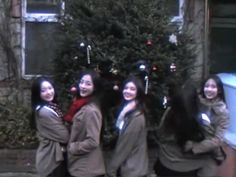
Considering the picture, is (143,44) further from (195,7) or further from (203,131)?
(203,131)

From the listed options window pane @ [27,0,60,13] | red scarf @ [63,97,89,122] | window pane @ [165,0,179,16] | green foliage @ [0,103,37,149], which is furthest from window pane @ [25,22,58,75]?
red scarf @ [63,97,89,122]

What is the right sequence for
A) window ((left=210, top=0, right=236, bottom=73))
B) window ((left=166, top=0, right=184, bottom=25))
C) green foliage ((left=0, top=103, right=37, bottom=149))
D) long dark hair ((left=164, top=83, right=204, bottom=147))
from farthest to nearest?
window ((left=210, top=0, right=236, bottom=73))
window ((left=166, top=0, right=184, bottom=25))
green foliage ((left=0, top=103, right=37, bottom=149))
long dark hair ((left=164, top=83, right=204, bottom=147))

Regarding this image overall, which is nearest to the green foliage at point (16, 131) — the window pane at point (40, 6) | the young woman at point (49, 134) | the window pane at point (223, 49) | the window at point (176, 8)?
the window pane at point (40, 6)

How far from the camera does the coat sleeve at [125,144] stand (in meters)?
6.07

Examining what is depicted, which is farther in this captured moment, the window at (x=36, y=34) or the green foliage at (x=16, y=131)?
the window at (x=36, y=34)

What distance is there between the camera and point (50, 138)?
244 inches

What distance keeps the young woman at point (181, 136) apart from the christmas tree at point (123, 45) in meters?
3.01

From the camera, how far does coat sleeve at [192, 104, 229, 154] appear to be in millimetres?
5934

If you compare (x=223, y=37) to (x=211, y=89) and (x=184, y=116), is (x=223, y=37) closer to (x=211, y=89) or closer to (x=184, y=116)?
(x=211, y=89)

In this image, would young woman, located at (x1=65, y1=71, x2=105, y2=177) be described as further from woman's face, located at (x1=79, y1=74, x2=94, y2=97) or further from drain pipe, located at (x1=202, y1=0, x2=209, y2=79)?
drain pipe, located at (x1=202, y1=0, x2=209, y2=79)

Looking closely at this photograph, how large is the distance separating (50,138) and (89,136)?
0.43m

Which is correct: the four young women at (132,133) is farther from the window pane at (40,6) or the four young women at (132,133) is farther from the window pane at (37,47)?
the window pane at (40,6)

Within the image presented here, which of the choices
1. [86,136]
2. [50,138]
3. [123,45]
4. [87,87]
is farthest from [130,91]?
[123,45]

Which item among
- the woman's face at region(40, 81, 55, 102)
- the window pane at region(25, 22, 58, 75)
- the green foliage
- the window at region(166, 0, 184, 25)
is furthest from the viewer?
the window at region(166, 0, 184, 25)
